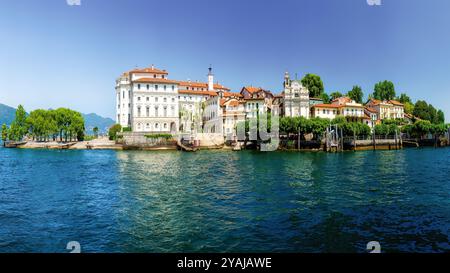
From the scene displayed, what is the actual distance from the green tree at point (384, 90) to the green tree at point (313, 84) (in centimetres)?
3223

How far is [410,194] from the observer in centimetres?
1905

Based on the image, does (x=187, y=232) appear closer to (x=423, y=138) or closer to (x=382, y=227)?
(x=382, y=227)

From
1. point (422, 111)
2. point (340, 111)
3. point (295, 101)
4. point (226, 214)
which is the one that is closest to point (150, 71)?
point (295, 101)

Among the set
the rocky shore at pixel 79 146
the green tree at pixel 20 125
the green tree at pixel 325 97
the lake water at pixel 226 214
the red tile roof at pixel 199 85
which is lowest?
the lake water at pixel 226 214

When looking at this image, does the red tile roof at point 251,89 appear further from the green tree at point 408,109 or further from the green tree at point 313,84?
the green tree at point 408,109

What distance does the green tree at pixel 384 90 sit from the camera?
354ft

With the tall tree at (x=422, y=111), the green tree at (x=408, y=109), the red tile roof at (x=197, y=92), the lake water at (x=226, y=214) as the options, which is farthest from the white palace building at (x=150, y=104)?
the green tree at (x=408, y=109)

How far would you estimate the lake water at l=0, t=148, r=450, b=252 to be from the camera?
35.4ft

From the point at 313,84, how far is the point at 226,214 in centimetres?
8372

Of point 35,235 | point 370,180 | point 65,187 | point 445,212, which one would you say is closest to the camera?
point 35,235

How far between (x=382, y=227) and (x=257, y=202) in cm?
674

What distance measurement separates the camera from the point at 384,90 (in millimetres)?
108312

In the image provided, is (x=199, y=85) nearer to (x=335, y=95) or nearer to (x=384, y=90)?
(x=335, y=95)
